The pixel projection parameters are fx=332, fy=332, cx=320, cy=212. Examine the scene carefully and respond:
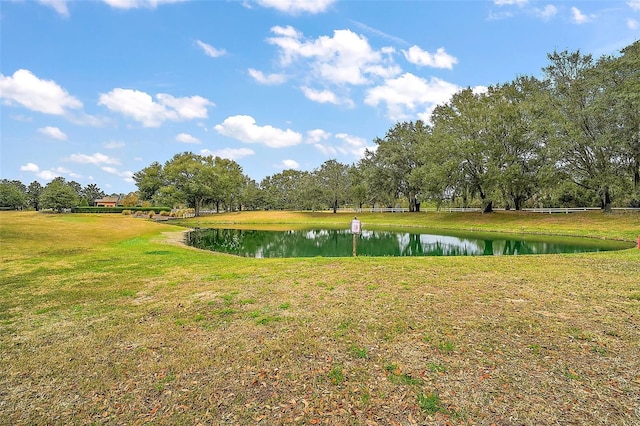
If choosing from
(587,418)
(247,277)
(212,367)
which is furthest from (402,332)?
(247,277)

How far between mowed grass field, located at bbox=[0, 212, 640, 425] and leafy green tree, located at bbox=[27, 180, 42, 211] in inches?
3717

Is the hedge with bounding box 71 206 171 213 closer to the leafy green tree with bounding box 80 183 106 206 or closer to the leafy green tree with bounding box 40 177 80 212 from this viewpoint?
the leafy green tree with bounding box 40 177 80 212

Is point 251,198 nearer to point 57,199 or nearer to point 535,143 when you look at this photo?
point 57,199

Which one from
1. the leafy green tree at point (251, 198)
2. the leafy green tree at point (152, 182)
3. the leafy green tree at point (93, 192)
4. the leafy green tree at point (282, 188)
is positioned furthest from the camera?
the leafy green tree at point (93, 192)

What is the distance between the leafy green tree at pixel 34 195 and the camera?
84938 mm

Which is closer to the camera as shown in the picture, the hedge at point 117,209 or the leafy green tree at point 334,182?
the hedge at point 117,209

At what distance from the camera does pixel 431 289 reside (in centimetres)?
718

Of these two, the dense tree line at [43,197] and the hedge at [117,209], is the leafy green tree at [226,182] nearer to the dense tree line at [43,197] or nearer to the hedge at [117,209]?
the hedge at [117,209]

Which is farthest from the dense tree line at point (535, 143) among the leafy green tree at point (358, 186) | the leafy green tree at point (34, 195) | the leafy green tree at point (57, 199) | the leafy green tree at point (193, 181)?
the leafy green tree at point (34, 195)

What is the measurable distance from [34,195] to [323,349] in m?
113

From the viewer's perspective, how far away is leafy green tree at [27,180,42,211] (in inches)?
3344

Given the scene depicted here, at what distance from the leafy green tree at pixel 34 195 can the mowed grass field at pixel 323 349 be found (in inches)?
3717

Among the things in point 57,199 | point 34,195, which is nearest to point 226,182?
point 57,199

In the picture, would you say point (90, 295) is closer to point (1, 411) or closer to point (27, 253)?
point (1, 411)
